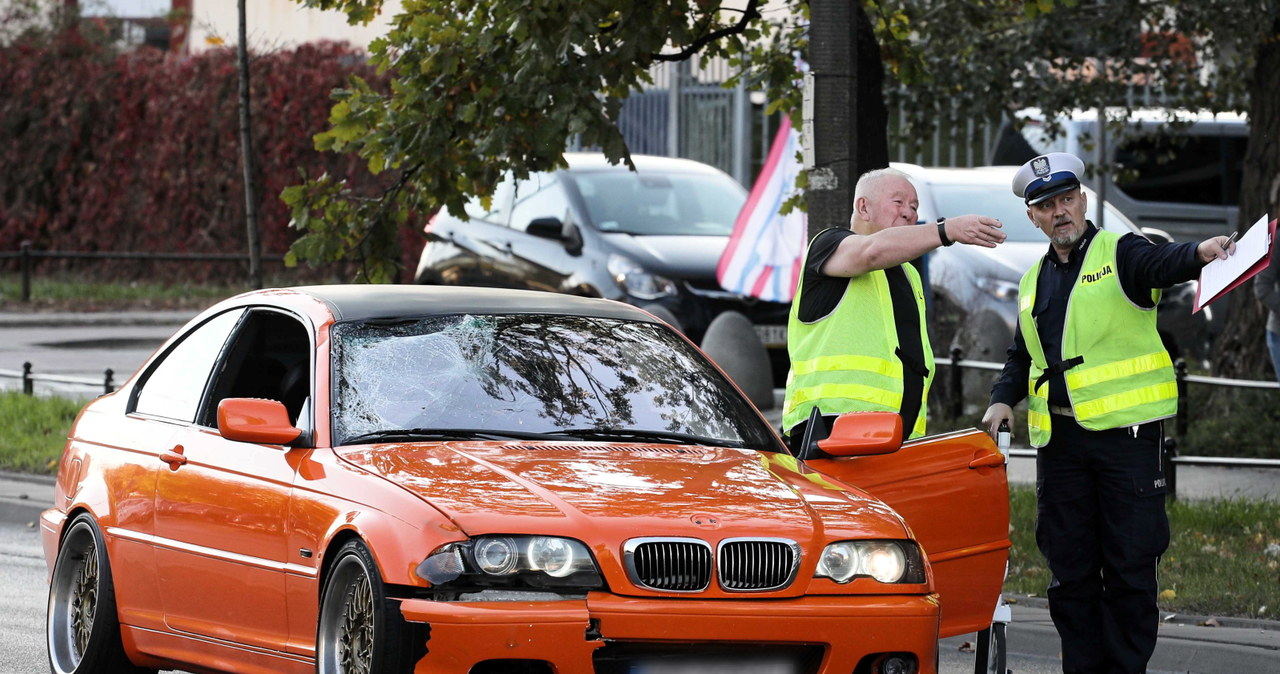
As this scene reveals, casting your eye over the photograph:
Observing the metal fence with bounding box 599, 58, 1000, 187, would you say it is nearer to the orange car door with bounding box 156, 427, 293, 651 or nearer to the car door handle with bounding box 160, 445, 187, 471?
the car door handle with bounding box 160, 445, 187, 471

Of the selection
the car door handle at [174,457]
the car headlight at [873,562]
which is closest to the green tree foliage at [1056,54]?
the car door handle at [174,457]

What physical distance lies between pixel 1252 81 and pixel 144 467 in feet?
35.0

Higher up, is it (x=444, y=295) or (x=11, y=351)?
(x=444, y=295)

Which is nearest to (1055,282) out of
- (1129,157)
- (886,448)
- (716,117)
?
(886,448)

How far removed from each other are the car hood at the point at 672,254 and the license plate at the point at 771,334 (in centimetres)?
63

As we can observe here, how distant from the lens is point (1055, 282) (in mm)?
6750

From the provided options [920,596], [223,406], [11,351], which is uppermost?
[223,406]

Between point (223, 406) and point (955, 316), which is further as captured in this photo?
point (955, 316)

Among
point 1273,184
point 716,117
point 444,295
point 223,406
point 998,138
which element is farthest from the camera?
point 716,117

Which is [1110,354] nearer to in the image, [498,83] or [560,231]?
[498,83]

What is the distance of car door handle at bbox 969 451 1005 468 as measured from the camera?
6035mm

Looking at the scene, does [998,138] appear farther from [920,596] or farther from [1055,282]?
[920,596]

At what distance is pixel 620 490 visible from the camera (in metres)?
5.36

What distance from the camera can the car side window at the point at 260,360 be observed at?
21.7 ft
